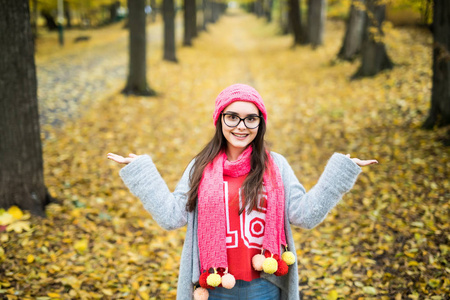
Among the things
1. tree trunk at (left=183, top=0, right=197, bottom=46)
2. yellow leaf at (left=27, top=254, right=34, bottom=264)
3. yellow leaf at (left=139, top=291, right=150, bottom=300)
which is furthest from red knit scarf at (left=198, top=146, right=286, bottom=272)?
tree trunk at (left=183, top=0, right=197, bottom=46)

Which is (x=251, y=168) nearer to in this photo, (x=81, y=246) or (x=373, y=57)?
(x=81, y=246)

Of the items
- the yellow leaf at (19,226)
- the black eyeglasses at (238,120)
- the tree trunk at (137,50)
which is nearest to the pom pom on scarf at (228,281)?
the black eyeglasses at (238,120)

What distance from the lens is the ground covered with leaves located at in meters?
3.54

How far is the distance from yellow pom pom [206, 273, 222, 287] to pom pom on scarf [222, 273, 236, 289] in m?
0.03

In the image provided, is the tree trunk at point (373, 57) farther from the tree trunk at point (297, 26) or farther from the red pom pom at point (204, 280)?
the red pom pom at point (204, 280)

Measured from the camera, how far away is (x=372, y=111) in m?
8.32

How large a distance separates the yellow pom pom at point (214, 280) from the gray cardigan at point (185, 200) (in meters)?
0.21

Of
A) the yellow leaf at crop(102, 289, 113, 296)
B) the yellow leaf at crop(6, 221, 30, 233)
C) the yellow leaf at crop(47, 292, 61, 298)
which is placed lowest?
the yellow leaf at crop(102, 289, 113, 296)

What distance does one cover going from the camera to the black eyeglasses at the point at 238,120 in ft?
6.65

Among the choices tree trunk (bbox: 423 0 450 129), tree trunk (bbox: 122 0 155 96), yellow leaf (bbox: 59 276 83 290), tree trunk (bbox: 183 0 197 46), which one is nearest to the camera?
yellow leaf (bbox: 59 276 83 290)

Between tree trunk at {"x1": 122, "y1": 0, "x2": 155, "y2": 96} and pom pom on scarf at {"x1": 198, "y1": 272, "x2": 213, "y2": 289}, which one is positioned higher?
tree trunk at {"x1": 122, "y1": 0, "x2": 155, "y2": 96}

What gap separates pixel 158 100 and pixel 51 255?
23.3ft

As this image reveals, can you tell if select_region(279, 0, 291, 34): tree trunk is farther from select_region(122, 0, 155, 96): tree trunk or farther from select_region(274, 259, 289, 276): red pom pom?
select_region(274, 259, 289, 276): red pom pom

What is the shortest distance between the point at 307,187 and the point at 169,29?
469 inches
